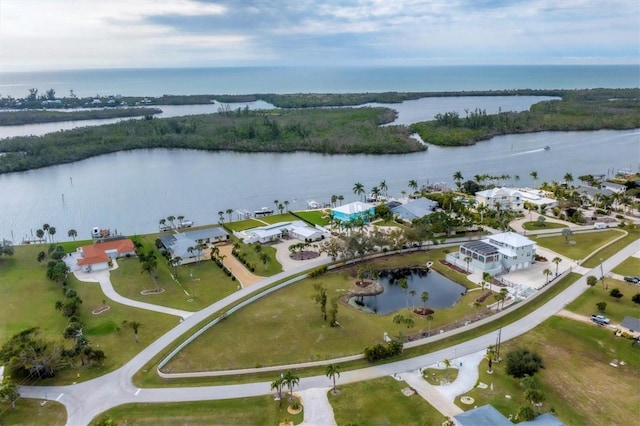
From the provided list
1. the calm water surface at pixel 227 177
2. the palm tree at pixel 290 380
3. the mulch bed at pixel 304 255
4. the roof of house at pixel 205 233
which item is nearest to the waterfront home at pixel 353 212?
the mulch bed at pixel 304 255

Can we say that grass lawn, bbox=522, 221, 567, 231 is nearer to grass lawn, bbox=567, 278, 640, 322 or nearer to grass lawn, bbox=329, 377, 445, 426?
grass lawn, bbox=567, 278, 640, 322

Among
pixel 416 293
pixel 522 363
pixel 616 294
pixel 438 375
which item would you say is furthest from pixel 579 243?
pixel 438 375

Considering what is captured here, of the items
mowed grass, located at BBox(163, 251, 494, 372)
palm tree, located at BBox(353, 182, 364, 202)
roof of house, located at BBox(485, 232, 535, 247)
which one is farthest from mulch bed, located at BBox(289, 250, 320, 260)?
palm tree, located at BBox(353, 182, 364, 202)

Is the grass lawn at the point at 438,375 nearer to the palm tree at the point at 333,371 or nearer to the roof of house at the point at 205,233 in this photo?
the palm tree at the point at 333,371

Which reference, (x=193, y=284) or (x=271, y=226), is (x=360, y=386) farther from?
(x=271, y=226)

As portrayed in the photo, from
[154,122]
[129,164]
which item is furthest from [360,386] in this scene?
[154,122]

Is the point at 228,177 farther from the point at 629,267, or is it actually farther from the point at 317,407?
the point at 317,407
